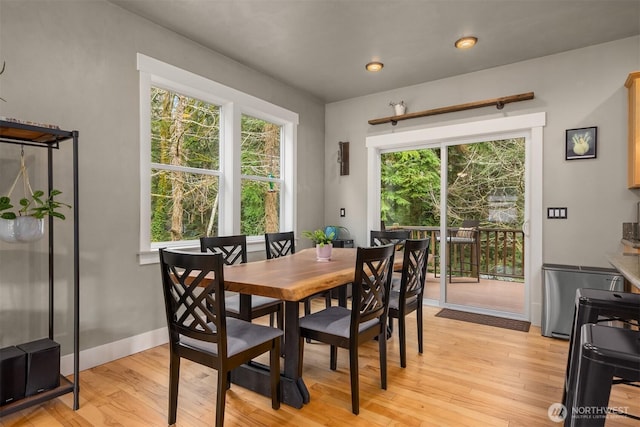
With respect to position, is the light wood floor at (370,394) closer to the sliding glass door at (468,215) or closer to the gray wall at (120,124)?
the gray wall at (120,124)

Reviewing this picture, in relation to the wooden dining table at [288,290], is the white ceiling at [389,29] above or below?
above

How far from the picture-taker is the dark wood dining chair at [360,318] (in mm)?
1994

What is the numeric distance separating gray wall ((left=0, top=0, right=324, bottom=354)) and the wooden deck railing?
3.45 m

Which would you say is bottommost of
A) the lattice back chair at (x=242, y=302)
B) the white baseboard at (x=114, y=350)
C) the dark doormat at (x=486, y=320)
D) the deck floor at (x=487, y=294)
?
the dark doormat at (x=486, y=320)

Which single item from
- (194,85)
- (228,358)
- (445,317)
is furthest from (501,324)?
(194,85)

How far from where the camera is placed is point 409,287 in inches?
106

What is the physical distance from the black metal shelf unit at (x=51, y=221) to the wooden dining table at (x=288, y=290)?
0.89 meters

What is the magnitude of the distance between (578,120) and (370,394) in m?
3.25

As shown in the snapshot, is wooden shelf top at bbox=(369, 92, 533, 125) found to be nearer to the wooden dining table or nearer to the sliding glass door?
the sliding glass door

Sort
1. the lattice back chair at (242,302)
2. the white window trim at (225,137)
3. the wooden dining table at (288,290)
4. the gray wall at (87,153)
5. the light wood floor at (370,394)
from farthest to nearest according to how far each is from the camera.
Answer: the white window trim at (225,137)
the lattice back chair at (242,302)
the gray wall at (87,153)
the light wood floor at (370,394)
the wooden dining table at (288,290)

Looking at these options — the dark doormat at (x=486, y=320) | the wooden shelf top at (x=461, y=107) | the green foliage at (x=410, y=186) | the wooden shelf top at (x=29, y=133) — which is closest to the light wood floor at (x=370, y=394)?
the dark doormat at (x=486, y=320)

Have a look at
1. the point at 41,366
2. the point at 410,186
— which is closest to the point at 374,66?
the point at 410,186

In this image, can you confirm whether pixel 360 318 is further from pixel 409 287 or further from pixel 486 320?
pixel 486 320

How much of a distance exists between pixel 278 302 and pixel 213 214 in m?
1.38
